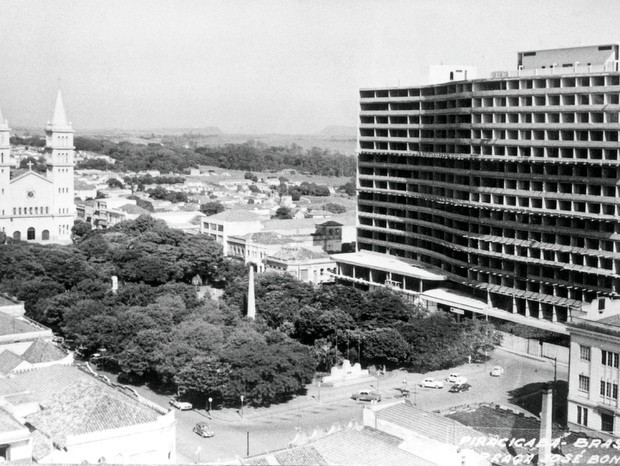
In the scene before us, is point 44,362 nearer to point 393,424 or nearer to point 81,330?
point 81,330

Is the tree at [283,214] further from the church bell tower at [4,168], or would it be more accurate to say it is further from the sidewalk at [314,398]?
the sidewalk at [314,398]

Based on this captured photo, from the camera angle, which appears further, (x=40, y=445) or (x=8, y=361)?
(x=8, y=361)

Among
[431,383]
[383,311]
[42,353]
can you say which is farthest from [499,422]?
[42,353]

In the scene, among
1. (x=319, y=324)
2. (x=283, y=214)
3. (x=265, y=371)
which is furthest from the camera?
(x=283, y=214)

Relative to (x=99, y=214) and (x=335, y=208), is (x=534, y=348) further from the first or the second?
(x=335, y=208)

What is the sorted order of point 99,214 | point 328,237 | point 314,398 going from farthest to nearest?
1. point 99,214
2. point 328,237
3. point 314,398

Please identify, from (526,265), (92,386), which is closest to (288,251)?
(526,265)
